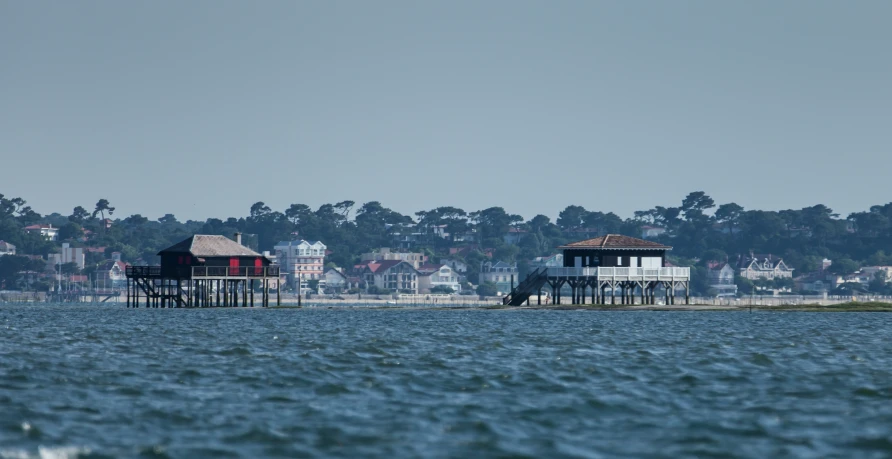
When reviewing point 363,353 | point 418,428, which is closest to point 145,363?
point 363,353

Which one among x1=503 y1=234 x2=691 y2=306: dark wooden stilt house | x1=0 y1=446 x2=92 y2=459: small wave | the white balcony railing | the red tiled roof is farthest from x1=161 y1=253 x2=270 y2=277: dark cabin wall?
x1=0 y1=446 x2=92 y2=459: small wave

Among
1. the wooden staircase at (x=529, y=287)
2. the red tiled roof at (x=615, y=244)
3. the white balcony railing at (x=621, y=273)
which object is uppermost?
the red tiled roof at (x=615, y=244)

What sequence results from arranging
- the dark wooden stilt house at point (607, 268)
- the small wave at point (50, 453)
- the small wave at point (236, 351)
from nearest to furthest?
the small wave at point (50, 453), the small wave at point (236, 351), the dark wooden stilt house at point (607, 268)

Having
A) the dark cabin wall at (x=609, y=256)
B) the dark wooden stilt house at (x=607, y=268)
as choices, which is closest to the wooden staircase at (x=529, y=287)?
the dark wooden stilt house at (x=607, y=268)

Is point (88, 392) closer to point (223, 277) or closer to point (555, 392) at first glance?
point (555, 392)

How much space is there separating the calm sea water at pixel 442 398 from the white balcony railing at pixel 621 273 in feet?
161

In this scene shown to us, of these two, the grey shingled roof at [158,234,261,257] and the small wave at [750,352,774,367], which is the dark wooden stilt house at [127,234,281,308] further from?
the small wave at [750,352,774,367]

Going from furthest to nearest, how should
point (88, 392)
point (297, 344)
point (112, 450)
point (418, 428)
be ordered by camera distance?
point (297, 344), point (88, 392), point (418, 428), point (112, 450)

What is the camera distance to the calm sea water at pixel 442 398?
23016 mm

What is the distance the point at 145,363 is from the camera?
3822cm

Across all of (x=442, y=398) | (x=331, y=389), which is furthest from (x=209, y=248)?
(x=442, y=398)

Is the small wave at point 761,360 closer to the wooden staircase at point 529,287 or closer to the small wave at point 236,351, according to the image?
the small wave at point 236,351

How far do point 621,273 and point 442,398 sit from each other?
73.3m

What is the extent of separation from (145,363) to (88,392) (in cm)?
816
